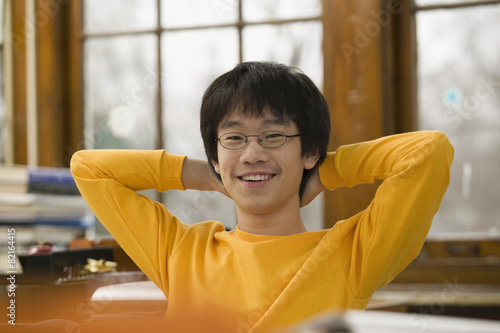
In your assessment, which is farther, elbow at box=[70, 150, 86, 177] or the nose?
elbow at box=[70, 150, 86, 177]

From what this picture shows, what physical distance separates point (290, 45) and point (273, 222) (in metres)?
1.00

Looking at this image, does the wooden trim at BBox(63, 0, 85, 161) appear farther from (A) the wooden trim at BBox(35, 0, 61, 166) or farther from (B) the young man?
(B) the young man

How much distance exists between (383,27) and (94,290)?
3.94ft

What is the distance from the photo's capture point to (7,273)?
1273 mm

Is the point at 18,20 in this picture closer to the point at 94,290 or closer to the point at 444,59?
the point at 94,290

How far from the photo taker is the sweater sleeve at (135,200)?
120 cm

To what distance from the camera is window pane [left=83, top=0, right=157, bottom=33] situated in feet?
7.00

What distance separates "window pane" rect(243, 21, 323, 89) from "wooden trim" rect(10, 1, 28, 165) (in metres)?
0.82

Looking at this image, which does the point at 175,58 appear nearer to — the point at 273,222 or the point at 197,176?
the point at 197,176

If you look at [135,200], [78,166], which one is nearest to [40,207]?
[78,166]

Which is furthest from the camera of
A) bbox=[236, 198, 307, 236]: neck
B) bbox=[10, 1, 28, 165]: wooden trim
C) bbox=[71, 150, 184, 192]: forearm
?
bbox=[10, 1, 28, 165]: wooden trim

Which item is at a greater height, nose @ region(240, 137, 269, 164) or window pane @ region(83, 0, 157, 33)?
window pane @ region(83, 0, 157, 33)

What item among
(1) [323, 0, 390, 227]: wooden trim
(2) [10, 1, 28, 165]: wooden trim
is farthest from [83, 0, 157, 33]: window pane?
(1) [323, 0, 390, 227]: wooden trim

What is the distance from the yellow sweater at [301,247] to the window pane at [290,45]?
840 millimetres
